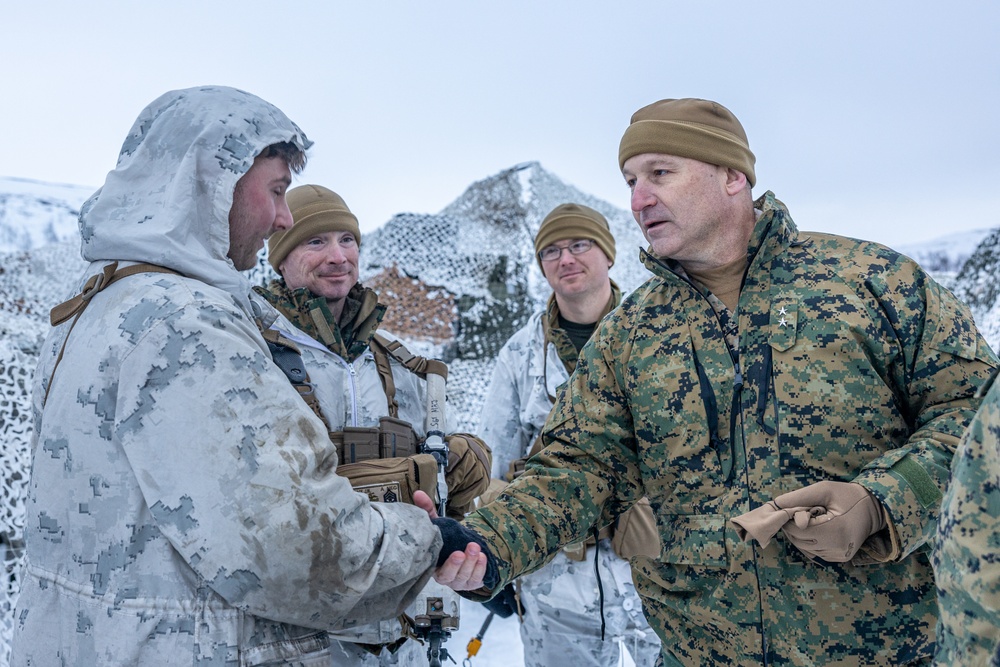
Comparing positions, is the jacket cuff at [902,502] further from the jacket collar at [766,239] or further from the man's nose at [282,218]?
the man's nose at [282,218]

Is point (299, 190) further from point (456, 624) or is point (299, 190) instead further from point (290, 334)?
point (456, 624)

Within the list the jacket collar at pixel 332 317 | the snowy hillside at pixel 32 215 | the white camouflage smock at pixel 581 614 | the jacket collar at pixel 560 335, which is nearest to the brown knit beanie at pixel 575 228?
the jacket collar at pixel 560 335

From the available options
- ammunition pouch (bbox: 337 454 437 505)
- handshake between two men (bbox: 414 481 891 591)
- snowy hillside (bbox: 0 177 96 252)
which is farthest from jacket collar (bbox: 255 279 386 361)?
snowy hillside (bbox: 0 177 96 252)

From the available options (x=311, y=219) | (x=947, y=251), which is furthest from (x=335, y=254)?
(x=947, y=251)

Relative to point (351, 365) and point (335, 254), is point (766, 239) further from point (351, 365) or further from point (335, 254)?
point (335, 254)

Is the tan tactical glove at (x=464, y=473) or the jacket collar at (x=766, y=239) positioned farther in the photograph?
the tan tactical glove at (x=464, y=473)

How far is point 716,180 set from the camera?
2244 millimetres

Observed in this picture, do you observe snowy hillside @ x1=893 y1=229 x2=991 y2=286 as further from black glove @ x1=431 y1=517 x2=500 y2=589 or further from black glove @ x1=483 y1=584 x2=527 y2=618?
black glove @ x1=431 y1=517 x2=500 y2=589

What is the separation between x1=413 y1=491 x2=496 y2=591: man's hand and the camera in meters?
1.91

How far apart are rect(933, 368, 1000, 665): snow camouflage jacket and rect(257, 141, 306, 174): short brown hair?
1.51 meters

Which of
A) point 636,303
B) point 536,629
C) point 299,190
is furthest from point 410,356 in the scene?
point 536,629

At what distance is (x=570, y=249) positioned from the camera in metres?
3.82

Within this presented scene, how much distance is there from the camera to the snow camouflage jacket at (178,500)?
4.92 ft

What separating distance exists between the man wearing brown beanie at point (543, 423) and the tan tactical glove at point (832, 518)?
5.05ft
